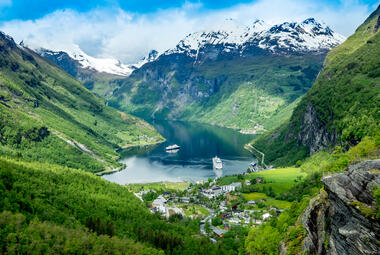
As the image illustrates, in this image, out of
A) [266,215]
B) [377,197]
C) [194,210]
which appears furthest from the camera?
[194,210]

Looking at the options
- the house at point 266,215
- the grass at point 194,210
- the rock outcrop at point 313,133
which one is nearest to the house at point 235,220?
the house at point 266,215

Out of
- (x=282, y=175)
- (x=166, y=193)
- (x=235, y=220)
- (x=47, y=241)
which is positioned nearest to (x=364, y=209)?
(x=47, y=241)

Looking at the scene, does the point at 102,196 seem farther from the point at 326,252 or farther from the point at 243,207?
the point at 326,252

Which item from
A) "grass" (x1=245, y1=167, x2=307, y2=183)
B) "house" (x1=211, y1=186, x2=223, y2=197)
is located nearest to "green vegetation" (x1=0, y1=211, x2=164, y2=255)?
"house" (x1=211, y1=186, x2=223, y2=197)

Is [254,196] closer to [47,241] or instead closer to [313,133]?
[313,133]

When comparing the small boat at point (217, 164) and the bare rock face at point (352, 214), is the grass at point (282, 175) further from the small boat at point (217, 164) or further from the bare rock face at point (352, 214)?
the bare rock face at point (352, 214)

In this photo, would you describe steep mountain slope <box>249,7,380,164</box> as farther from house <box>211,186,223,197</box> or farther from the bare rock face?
the bare rock face

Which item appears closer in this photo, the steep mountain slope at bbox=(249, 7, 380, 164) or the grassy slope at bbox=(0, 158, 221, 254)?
the grassy slope at bbox=(0, 158, 221, 254)

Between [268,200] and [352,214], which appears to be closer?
[352,214]

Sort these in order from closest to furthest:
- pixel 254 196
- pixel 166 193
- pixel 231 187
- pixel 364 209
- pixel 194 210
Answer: pixel 364 209 → pixel 194 210 → pixel 254 196 → pixel 166 193 → pixel 231 187
